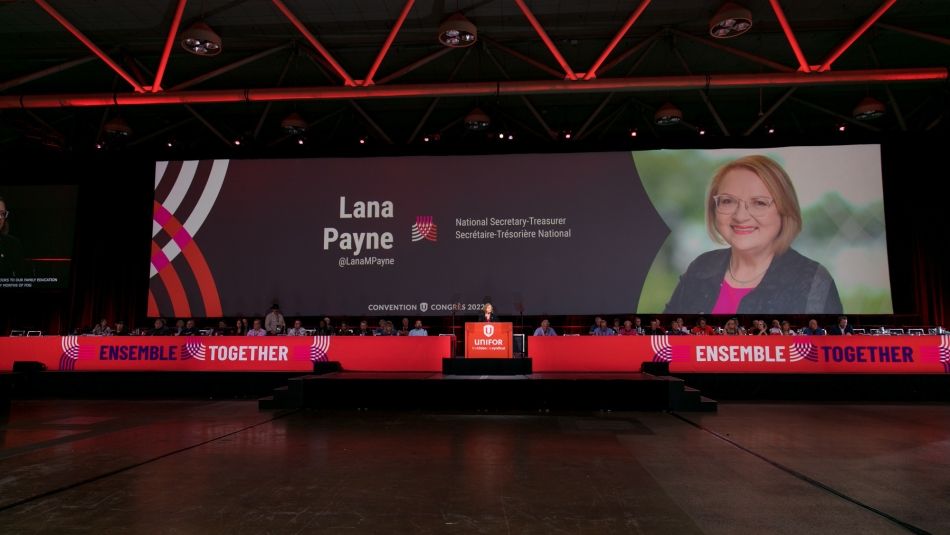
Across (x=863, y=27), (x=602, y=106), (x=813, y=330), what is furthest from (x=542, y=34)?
(x=813, y=330)

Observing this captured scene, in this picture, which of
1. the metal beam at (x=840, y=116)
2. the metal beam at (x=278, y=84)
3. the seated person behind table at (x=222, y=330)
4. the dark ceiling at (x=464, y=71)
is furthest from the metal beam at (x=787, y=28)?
the seated person behind table at (x=222, y=330)

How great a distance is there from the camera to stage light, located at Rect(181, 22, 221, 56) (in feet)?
27.5

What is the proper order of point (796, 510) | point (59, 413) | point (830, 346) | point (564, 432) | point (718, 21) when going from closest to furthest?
point (796, 510)
point (564, 432)
point (59, 413)
point (718, 21)
point (830, 346)

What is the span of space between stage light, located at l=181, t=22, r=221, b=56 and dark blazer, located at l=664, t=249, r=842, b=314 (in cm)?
926

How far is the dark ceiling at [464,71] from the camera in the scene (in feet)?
31.2

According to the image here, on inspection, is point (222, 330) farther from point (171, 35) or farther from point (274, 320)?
point (171, 35)

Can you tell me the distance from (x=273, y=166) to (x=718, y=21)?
907 cm

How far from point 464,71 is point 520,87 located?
1.75 metres

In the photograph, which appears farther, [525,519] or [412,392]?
[412,392]

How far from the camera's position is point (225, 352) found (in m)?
9.39

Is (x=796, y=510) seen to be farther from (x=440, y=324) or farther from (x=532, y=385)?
(x=440, y=324)

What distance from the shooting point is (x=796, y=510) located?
3189 mm

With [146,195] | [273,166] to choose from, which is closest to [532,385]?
[273,166]

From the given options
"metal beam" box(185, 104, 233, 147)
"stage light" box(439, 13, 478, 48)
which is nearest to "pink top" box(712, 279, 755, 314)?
"stage light" box(439, 13, 478, 48)
